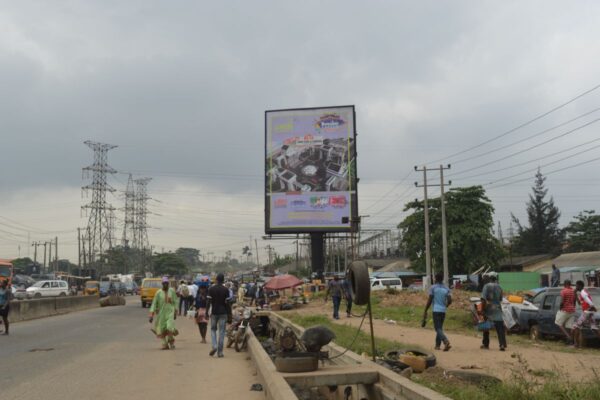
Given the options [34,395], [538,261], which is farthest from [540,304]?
[538,261]

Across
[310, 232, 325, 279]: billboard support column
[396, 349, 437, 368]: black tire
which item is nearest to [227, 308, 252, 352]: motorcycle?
[396, 349, 437, 368]: black tire

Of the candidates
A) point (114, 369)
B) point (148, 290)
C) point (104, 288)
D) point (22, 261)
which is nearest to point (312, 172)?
point (148, 290)

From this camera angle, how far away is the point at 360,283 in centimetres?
864

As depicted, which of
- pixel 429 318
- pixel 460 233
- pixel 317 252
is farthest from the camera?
pixel 460 233

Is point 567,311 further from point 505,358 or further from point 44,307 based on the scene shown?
point 44,307

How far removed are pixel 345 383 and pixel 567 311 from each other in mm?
8039

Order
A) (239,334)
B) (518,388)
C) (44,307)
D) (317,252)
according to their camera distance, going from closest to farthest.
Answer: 1. (518,388)
2. (239,334)
3. (44,307)
4. (317,252)

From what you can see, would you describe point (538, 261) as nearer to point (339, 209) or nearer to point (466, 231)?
point (466, 231)

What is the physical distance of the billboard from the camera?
4181cm

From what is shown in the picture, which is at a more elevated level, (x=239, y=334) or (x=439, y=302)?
(x=439, y=302)

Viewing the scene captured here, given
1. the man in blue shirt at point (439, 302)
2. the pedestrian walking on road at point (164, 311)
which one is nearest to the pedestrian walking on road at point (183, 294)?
the pedestrian walking on road at point (164, 311)

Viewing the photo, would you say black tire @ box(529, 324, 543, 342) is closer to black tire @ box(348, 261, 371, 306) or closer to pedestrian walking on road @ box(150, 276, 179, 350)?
black tire @ box(348, 261, 371, 306)

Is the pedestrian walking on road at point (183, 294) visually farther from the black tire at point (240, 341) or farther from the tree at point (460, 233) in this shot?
the tree at point (460, 233)

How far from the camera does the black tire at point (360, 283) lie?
863 centimetres
